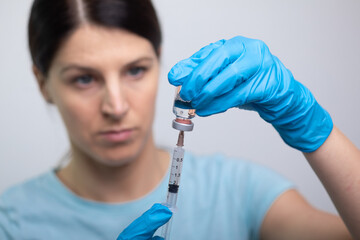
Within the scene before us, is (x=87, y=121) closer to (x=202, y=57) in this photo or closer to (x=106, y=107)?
(x=106, y=107)

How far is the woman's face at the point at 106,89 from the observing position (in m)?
1.17

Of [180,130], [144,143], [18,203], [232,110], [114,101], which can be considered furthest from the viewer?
[232,110]

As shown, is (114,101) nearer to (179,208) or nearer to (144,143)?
(144,143)

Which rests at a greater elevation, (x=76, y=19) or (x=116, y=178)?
(x=76, y=19)

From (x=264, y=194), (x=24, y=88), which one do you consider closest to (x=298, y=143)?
(x=264, y=194)

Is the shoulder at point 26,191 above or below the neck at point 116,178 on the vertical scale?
below

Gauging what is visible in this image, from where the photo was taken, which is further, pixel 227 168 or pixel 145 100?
pixel 227 168

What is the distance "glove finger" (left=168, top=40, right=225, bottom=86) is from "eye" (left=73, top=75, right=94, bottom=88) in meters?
0.39

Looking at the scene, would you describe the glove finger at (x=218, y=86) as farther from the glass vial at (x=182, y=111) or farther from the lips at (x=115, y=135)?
the lips at (x=115, y=135)

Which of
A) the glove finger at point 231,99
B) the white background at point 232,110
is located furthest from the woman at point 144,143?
the white background at point 232,110

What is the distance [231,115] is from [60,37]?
881mm

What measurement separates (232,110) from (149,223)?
0.94 m

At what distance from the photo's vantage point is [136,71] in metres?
1.25

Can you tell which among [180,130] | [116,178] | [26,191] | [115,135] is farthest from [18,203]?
[180,130]
